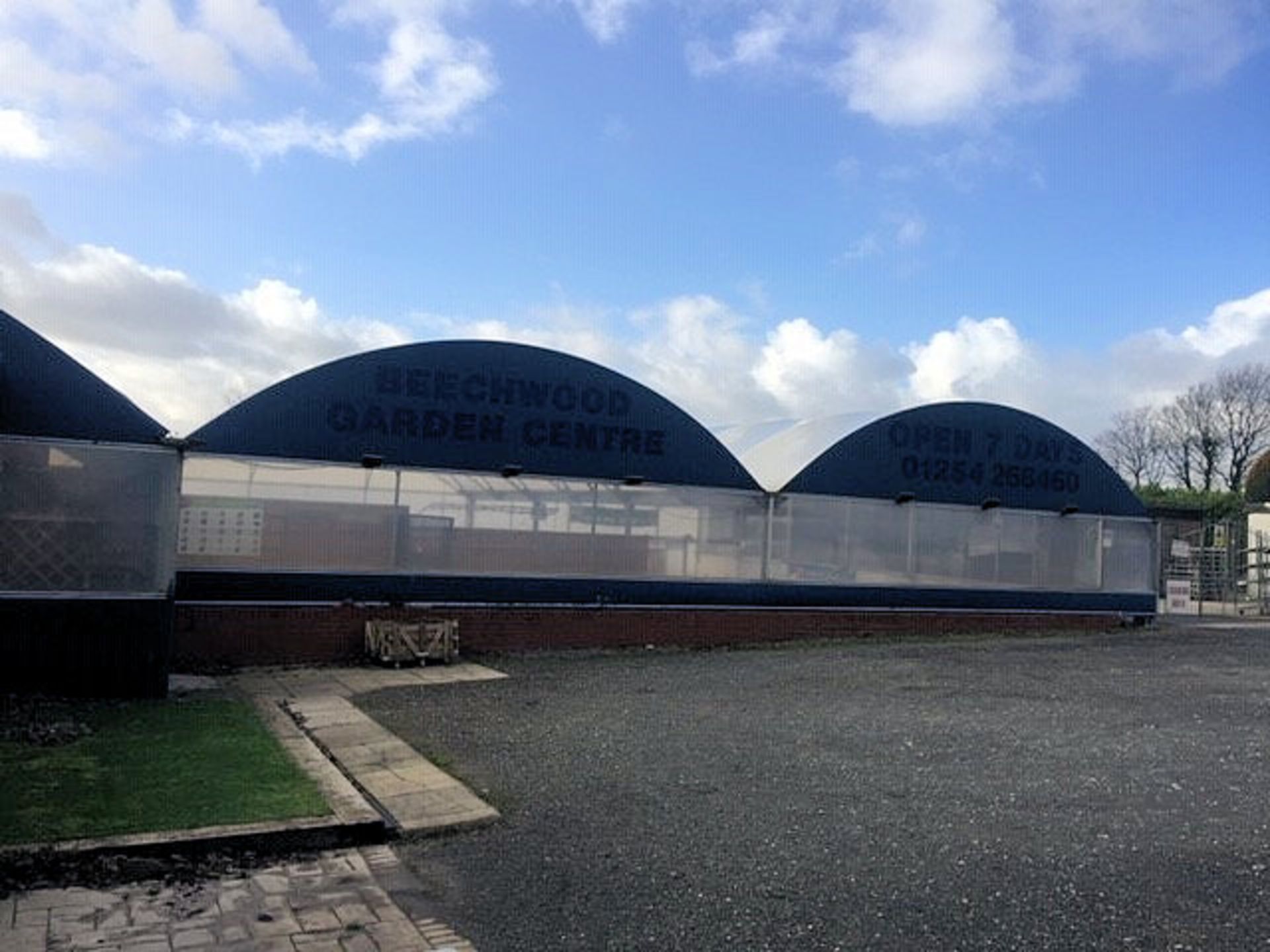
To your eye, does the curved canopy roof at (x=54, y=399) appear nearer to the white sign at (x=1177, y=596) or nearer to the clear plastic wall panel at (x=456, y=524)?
the clear plastic wall panel at (x=456, y=524)

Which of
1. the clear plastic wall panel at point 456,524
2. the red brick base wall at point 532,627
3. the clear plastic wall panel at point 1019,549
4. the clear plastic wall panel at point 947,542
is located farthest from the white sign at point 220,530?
the clear plastic wall panel at point 1019,549

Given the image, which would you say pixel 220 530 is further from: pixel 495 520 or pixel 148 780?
pixel 148 780

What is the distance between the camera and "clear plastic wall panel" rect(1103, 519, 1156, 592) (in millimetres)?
21156

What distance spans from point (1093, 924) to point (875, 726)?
16.3ft

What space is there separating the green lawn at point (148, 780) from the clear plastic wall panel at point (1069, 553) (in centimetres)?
1590

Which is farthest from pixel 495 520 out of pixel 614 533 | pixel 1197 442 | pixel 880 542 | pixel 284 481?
pixel 1197 442

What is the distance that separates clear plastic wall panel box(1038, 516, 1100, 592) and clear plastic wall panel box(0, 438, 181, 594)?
16099 millimetres

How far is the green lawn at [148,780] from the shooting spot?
6.25m

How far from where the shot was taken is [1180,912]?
4980 millimetres

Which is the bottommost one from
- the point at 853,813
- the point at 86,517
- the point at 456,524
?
the point at 853,813

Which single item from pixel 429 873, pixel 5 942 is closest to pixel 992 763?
pixel 429 873

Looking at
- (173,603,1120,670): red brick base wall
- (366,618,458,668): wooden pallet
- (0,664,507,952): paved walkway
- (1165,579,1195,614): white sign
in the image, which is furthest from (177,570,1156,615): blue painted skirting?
(0,664,507,952): paved walkway

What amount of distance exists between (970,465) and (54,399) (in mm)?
15444

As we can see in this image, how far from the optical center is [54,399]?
11172 millimetres
